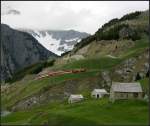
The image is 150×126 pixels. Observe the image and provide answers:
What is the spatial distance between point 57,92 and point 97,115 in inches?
3663

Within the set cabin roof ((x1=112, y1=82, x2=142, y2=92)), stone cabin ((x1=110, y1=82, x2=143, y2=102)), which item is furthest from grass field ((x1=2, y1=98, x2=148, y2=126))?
cabin roof ((x1=112, y1=82, x2=142, y2=92))

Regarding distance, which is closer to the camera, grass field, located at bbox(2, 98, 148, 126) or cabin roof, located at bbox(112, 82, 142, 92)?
grass field, located at bbox(2, 98, 148, 126)

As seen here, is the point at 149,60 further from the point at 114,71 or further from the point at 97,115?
the point at 97,115

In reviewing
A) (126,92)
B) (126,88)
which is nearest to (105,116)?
(126,92)

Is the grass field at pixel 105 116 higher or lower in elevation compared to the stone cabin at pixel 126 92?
lower

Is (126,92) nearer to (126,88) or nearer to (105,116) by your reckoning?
(126,88)

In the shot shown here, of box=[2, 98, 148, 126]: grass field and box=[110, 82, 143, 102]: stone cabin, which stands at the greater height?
box=[110, 82, 143, 102]: stone cabin

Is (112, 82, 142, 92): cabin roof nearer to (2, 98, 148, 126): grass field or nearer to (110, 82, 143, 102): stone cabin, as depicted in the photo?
(110, 82, 143, 102): stone cabin

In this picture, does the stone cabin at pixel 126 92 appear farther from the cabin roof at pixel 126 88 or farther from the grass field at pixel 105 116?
the grass field at pixel 105 116

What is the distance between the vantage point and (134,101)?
108438 millimetres

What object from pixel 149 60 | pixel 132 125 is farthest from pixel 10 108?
pixel 132 125

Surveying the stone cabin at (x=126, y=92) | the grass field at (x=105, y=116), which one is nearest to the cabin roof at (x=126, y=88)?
the stone cabin at (x=126, y=92)

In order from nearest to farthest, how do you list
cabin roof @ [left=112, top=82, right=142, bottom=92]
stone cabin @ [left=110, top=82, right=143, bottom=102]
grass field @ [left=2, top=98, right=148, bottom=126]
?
grass field @ [left=2, top=98, right=148, bottom=126] → stone cabin @ [left=110, top=82, right=143, bottom=102] → cabin roof @ [left=112, top=82, right=142, bottom=92]

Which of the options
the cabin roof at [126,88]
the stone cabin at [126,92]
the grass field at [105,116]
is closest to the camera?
the grass field at [105,116]
